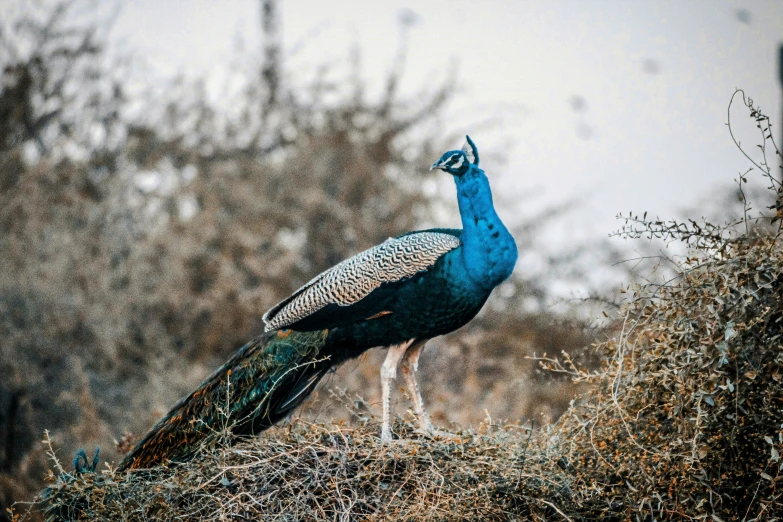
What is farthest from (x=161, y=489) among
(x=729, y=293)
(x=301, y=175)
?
(x=301, y=175)

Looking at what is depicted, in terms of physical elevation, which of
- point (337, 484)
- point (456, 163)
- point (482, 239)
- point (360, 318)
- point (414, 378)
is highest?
point (456, 163)

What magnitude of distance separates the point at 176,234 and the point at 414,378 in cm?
801

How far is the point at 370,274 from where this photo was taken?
4.86 meters

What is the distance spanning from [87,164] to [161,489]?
9.80 meters

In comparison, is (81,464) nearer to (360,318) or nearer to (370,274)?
(360,318)

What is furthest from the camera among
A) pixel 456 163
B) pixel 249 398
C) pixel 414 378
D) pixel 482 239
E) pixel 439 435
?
pixel 414 378

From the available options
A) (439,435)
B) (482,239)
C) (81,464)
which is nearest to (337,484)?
(439,435)

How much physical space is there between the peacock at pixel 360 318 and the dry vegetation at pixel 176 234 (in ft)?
12.0

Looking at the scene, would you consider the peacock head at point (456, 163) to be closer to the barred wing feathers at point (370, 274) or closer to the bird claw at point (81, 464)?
the barred wing feathers at point (370, 274)

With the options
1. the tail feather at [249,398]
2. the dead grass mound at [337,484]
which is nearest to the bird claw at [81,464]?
the dead grass mound at [337,484]

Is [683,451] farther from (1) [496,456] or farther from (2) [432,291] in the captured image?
(2) [432,291]

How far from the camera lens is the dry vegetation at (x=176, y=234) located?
9.48 meters

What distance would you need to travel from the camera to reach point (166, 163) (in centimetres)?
1371

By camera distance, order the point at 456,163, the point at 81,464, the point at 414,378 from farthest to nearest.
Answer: the point at 414,378
the point at 456,163
the point at 81,464
